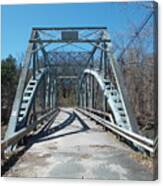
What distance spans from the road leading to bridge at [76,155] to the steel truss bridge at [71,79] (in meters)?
0.08

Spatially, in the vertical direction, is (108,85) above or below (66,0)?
below

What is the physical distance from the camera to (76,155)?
14.3ft

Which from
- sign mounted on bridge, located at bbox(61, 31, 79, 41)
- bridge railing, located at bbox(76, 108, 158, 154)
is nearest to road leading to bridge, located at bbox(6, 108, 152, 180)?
bridge railing, located at bbox(76, 108, 158, 154)

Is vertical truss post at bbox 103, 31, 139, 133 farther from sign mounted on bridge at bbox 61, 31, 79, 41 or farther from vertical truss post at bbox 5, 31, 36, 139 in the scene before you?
vertical truss post at bbox 5, 31, 36, 139

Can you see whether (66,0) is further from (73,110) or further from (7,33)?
(73,110)

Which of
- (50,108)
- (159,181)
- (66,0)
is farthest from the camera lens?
(50,108)

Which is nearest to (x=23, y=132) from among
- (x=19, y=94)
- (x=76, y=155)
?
(x=19, y=94)

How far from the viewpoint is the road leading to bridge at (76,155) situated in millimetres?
4168

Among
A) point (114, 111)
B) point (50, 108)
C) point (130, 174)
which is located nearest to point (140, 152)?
point (130, 174)

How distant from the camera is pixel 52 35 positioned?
4375 mm

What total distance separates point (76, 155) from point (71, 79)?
64cm

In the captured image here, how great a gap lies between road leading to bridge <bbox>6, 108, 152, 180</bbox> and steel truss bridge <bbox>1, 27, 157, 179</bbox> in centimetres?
8

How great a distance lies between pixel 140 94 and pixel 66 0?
92 centimetres

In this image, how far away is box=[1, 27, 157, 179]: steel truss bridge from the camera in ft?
14.3
